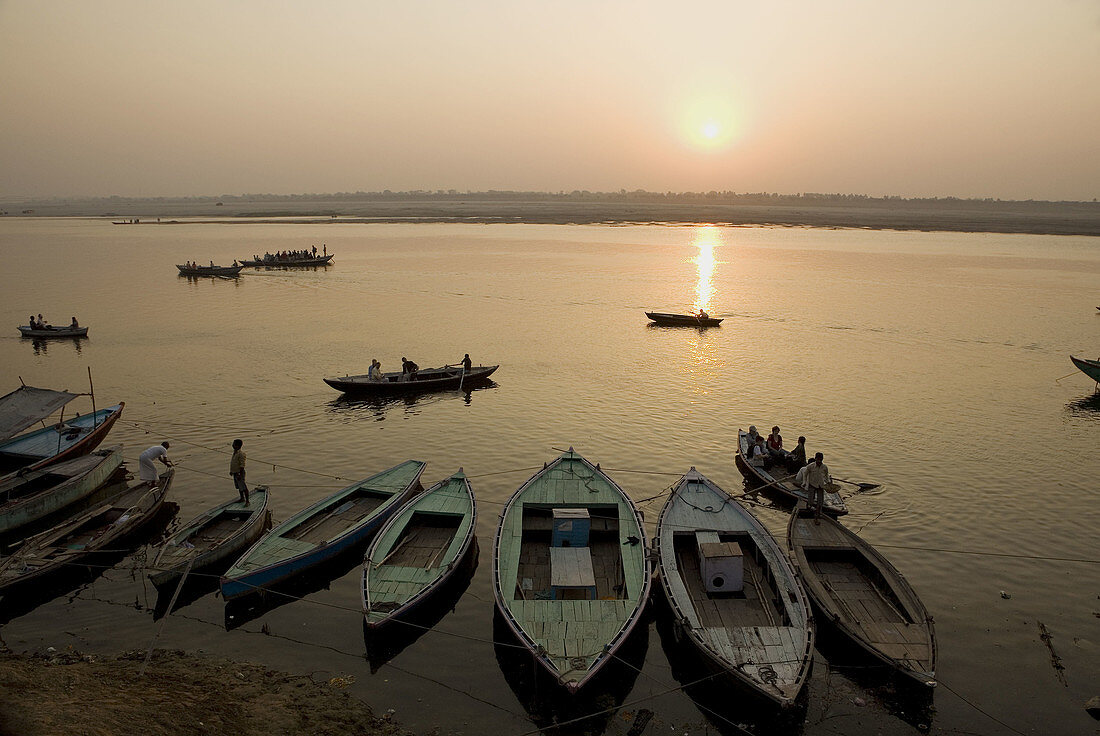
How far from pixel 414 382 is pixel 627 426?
10790 mm

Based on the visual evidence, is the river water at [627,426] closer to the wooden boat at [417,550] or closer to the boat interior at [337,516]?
the wooden boat at [417,550]

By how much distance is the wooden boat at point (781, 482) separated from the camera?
18.6 meters

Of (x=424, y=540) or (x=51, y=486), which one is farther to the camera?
(x=51, y=486)

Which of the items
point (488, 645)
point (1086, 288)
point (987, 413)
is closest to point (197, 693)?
point (488, 645)

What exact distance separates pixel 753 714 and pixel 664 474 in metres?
10.7

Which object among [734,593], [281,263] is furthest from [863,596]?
[281,263]

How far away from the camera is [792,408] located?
29141 millimetres

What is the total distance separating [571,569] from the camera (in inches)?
561

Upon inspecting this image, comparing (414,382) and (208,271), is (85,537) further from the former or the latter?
(208,271)

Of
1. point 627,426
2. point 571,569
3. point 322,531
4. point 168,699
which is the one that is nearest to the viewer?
point 168,699

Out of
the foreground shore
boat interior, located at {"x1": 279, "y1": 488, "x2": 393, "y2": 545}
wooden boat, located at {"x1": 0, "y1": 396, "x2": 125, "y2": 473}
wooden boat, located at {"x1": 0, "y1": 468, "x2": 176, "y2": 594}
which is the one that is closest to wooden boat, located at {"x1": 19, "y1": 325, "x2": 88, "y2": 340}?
wooden boat, located at {"x1": 0, "y1": 396, "x2": 125, "y2": 473}

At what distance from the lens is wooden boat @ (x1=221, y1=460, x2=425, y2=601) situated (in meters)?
14.5

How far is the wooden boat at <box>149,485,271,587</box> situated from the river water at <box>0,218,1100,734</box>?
1.02 metres

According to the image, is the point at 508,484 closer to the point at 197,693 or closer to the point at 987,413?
the point at 197,693
